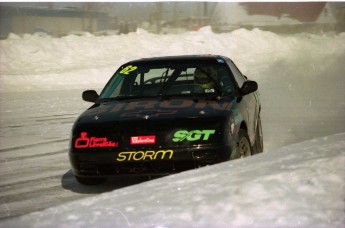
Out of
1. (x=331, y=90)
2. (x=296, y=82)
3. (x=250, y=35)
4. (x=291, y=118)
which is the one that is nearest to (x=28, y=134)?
(x=291, y=118)

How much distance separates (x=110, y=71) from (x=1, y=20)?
23.1ft

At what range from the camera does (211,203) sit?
2732 mm

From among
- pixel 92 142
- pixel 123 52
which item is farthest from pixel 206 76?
pixel 123 52

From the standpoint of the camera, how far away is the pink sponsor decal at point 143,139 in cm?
427

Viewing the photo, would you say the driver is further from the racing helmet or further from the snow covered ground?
the snow covered ground

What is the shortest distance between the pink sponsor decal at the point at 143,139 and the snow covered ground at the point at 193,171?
1.87 feet

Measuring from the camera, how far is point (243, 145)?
4926mm

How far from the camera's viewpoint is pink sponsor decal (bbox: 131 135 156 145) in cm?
427

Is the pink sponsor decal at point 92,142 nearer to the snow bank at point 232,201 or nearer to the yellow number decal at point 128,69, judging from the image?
the snow bank at point 232,201

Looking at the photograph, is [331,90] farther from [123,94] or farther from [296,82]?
[123,94]

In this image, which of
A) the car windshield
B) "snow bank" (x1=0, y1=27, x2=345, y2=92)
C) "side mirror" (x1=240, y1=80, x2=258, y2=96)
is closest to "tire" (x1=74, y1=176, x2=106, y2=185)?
the car windshield

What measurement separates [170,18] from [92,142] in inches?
772

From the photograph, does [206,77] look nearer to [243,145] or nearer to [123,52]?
[243,145]

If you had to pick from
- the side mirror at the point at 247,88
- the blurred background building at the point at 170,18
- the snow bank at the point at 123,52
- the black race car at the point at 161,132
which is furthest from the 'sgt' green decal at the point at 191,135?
the blurred background building at the point at 170,18
